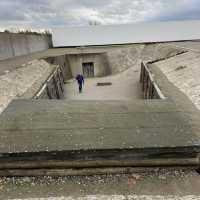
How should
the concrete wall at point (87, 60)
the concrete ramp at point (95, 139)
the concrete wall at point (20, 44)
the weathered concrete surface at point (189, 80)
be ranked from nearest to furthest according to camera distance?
1. the concrete ramp at point (95, 139)
2. the weathered concrete surface at point (189, 80)
3. the concrete wall at point (20, 44)
4. the concrete wall at point (87, 60)

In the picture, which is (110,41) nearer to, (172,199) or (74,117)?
(74,117)

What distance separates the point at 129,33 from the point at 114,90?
14.9m

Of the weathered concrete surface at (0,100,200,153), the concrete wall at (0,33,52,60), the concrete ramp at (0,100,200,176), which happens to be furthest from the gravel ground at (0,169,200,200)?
the concrete wall at (0,33,52,60)

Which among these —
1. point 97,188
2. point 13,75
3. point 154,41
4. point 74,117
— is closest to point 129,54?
point 154,41

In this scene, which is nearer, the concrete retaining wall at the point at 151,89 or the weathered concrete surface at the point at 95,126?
the weathered concrete surface at the point at 95,126

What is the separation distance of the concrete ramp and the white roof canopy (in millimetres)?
23802

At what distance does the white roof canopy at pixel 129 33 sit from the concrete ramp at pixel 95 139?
23802mm

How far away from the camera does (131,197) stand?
3.24 m

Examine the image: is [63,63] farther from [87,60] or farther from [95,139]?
[95,139]

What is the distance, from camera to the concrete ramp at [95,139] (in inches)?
145

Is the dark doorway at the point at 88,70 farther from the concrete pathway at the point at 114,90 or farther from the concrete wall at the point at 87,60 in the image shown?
the concrete pathway at the point at 114,90

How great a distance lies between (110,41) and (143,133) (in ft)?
83.4

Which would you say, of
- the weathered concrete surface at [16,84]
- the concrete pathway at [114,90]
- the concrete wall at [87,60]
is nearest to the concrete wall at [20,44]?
the concrete wall at [87,60]

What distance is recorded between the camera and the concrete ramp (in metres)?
3.68
